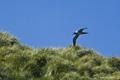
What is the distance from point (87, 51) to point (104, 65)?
265 centimetres

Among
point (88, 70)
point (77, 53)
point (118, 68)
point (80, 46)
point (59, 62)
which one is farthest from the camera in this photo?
point (80, 46)

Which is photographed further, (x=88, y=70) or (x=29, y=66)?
(x=88, y=70)

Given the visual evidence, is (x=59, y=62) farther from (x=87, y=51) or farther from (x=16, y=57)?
(x=87, y=51)

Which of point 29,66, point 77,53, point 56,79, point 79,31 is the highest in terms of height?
point 79,31

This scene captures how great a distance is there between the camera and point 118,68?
1614cm

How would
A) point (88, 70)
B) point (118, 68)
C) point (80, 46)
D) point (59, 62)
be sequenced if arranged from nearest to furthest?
1. point (59, 62)
2. point (88, 70)
3. point (118, 68)
4. point (80, 46)

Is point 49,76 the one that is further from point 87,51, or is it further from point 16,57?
point 87,51

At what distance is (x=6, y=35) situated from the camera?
61.6 feet

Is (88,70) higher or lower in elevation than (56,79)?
higher

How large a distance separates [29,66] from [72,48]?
5248 millimetres

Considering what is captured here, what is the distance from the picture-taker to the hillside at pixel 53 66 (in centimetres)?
1249

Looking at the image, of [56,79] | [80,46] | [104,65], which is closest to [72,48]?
[80,46]

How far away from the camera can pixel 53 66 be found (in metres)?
13.2

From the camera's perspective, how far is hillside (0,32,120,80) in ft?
41.0
